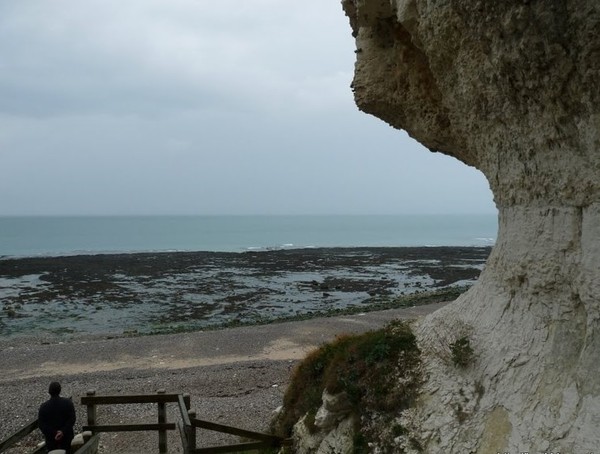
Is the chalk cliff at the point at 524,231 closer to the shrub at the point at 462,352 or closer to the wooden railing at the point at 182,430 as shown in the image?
the shrub at the point at 462,352

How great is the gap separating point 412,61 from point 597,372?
6.36 meters

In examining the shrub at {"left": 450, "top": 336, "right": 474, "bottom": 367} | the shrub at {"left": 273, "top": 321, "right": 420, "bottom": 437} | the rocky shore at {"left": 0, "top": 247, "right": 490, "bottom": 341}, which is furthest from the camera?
the rocky shore at {"left": 0, "top": 247, "right": 490, "bottom": 341}

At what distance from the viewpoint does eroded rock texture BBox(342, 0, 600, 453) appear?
6.09 m

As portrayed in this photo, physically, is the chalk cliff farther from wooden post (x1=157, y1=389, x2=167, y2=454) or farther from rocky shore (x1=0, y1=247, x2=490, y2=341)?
rocky shore (x1=0, y1=247, x2=490, y2=341)

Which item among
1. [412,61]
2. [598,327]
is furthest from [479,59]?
[598,327]

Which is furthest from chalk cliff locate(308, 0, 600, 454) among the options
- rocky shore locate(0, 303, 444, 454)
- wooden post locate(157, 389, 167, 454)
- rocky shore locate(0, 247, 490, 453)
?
rocky shore locate(0, 247, 490, 453)

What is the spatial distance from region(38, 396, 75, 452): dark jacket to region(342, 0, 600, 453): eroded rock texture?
5.77m

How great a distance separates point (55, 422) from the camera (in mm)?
9172

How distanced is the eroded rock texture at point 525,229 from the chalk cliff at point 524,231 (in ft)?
0.05

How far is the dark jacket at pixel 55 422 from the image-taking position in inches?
359

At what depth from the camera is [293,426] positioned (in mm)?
9984

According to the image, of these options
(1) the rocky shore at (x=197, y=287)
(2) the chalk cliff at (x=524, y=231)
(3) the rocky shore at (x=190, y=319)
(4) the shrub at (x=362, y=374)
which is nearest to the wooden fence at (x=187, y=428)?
(4) the shrub at (x=362, y=374)

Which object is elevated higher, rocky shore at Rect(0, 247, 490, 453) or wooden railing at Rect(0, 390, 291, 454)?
wooden railing at Rect(0, 390, 291, 454)

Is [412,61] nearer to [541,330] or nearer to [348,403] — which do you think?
[541,330]
